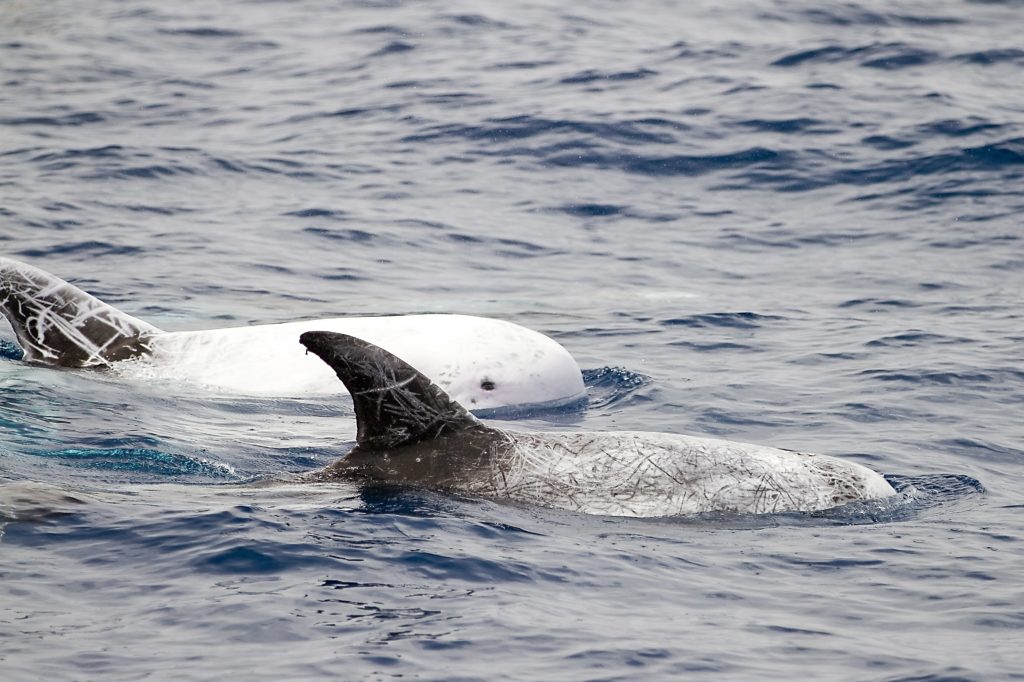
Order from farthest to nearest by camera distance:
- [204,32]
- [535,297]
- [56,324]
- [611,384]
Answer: [204,32] < [535,297] < [611,384] < [56,324]

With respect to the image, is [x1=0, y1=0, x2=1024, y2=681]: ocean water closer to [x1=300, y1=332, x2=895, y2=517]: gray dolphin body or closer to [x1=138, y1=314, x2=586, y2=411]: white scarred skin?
[x1=300, y1=332, x2=895, y2=517]: gray dolphin body

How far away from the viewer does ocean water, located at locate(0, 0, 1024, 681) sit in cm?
702

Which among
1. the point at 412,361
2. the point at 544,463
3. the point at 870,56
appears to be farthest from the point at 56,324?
the point at 870,56

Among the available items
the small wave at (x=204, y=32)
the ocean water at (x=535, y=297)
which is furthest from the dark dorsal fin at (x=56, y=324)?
the small wave at (x=204, y=32)

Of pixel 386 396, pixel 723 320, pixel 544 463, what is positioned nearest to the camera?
pixel 386 396

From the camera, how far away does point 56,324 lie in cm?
1263

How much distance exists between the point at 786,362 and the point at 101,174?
Result: 40.5 feet

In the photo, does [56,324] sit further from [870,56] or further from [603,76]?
[870,56]

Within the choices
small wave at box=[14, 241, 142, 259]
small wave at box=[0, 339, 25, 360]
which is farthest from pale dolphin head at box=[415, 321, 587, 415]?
small wave at box=[14, 241, 142, 259]

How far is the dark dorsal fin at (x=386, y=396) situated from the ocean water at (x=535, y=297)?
15.1 inches

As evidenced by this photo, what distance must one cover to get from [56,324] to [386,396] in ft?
17.5

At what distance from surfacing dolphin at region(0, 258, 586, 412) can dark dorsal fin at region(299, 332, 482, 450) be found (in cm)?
346

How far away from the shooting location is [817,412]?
1230cm

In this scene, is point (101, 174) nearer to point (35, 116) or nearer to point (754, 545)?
point (35, 116)
